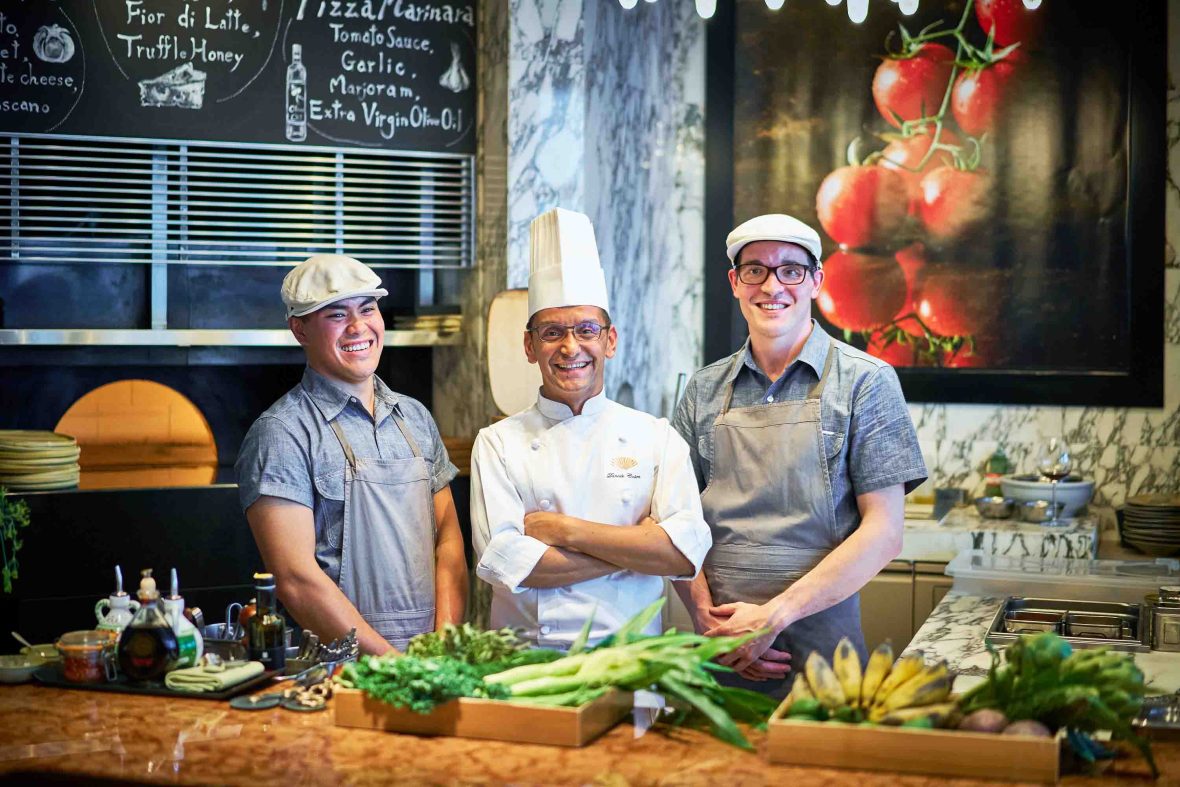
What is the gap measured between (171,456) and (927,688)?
4.19m

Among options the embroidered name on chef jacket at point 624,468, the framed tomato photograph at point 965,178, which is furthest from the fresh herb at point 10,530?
the framed tomato photograph at point 965,178

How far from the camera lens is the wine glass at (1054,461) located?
5.22 meters

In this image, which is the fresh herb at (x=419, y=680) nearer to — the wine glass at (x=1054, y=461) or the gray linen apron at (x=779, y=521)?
the gray linen apron at (x=779, y=521)

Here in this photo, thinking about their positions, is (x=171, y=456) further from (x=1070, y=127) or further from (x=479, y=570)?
(x=1070, y=127)

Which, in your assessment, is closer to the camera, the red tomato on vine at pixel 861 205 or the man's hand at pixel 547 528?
the man's hand at pixel 547 528

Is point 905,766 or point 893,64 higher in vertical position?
point 893,64

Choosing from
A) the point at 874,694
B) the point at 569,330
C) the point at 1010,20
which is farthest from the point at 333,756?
the point at 1010,20

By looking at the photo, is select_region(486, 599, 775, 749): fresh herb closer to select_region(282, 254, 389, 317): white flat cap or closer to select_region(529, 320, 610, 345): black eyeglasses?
select_region(529, 320, 610, 345): black eyeglasses

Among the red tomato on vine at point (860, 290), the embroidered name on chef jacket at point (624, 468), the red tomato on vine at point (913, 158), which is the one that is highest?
the red tomato on vine at point (913, 158)

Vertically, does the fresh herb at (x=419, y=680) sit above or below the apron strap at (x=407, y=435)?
below

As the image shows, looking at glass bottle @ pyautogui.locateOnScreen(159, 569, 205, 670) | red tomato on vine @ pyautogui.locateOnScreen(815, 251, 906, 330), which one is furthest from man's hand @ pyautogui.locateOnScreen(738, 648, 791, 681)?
red tomato on vine @ pyautogui.locateOnScreen(815, 251, 906, 330)

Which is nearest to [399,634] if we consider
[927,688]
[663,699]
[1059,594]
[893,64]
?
[663,699]

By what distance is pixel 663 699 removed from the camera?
2.71m

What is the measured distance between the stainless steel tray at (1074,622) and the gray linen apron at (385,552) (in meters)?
1.47
